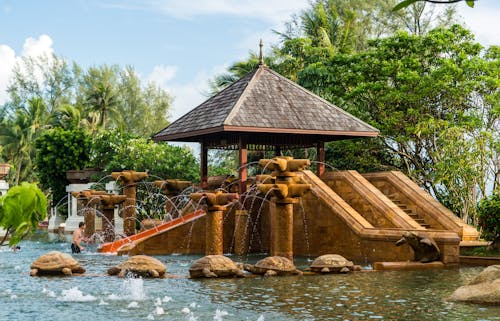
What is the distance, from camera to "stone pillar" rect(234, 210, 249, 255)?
22031mm

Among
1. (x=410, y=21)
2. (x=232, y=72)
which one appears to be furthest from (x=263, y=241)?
(x=410, y=21)

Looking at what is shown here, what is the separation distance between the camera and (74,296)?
1252 cm

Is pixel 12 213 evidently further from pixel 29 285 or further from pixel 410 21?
pixel 410 21

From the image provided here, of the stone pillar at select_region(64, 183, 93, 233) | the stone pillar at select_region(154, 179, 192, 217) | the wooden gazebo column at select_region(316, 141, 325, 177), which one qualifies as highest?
the wooden gazebo column at select_region(316, 141, 325, 177)

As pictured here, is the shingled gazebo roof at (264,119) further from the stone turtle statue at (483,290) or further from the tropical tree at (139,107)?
the tropical tree at (139,107)

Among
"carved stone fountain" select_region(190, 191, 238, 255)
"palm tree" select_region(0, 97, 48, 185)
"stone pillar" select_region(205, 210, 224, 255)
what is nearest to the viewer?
"carved stone fountain" select_region(190, 191, 238, 255)

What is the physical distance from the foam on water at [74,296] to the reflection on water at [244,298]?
17mm

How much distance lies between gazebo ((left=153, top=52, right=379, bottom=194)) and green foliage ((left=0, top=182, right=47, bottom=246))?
56.9ft

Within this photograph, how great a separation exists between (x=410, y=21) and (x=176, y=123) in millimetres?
22906

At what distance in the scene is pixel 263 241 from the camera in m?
22.7

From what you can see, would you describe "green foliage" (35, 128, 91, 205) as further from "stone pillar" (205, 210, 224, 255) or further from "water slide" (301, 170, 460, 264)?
"stone pillar" (205, 210, 224, 255)

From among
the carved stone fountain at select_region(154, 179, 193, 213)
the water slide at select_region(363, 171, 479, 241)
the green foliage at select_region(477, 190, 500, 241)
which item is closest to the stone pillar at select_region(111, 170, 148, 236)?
the carved stone fountain at select_region(154, 179, 193, 213)

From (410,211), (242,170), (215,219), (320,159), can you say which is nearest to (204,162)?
(242,170)

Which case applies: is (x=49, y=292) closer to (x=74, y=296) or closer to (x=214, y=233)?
(x=74, y=296)
